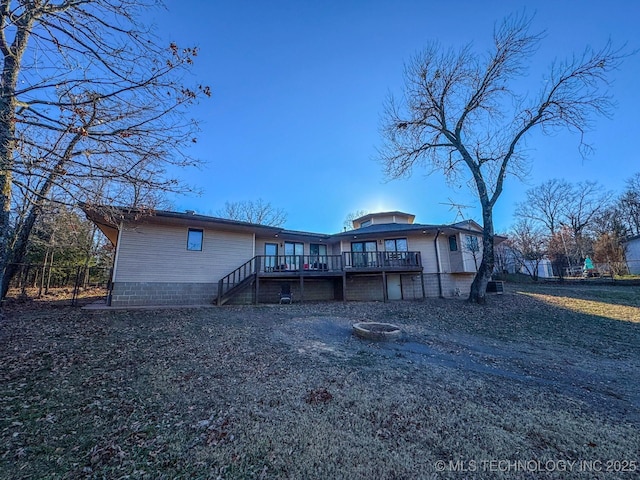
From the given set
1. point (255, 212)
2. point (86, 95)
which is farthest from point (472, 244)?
point (255, 212)

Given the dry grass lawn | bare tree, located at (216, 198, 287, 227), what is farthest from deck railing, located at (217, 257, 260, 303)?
bare tree, located at (216, 198, 287, 227)

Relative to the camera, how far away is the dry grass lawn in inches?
102

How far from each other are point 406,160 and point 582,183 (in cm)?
3024

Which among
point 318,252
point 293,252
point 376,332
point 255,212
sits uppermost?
point 255,212

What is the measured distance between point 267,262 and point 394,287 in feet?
25.7

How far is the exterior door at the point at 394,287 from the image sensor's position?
16.3 meters

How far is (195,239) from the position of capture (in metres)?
13.2

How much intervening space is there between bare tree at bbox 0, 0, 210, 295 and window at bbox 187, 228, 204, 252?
8.62 metres

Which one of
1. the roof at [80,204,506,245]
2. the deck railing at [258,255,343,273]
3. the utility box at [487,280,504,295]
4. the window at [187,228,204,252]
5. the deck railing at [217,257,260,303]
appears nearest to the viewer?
the roof at [80,204,506,245]

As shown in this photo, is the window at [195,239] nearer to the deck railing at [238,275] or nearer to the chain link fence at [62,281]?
the deck railing at [238,275]

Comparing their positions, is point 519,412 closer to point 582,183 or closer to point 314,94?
point 314,94

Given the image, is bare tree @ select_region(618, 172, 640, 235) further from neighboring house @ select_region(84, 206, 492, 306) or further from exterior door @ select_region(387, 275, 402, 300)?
exterior door @ select_region(387, 275, 402, 300)

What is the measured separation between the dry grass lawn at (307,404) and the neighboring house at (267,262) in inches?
177

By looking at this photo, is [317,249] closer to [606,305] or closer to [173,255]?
[173,255]
